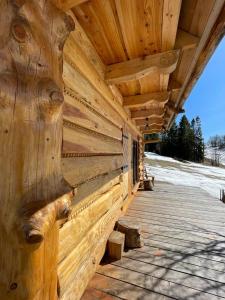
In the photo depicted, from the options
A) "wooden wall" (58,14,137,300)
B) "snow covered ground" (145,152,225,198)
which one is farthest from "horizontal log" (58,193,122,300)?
"snow covered ground" (145,152,225,198)

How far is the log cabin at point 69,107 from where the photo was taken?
2.87ft

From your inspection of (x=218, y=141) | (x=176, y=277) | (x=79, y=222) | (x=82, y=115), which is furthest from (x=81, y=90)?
(x=218, y=141)

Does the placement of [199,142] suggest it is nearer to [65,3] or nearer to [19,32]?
[65,3]

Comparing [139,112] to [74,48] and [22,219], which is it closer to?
[74,48]

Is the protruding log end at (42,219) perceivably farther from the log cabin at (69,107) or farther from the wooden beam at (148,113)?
the wooden beam at (148,113)

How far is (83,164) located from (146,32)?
1.38 m

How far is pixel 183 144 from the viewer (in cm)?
4469

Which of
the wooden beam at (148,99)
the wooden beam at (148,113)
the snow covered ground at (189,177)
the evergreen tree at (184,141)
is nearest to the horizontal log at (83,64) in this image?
the wooden beam at (148,99)

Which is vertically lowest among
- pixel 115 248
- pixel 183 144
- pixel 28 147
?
pixel 115 248

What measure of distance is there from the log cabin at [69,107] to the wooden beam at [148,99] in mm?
137

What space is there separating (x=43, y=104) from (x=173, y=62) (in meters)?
1.59

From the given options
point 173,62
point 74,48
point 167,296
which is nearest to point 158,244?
point 167,296

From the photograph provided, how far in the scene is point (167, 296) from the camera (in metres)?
1.99

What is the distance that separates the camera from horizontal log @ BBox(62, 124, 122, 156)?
1.60 meters
